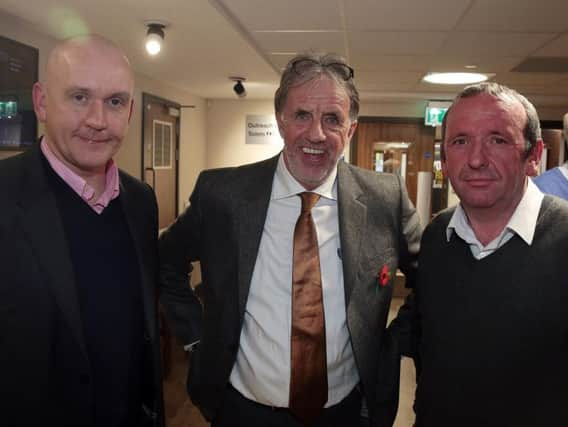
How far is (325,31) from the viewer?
11.0ft

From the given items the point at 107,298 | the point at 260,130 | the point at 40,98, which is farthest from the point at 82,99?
the point at 260,130

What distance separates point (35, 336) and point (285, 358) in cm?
70

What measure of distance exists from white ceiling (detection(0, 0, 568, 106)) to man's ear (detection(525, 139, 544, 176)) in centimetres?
156

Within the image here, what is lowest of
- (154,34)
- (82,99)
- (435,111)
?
(82,99)

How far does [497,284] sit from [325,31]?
2454mm

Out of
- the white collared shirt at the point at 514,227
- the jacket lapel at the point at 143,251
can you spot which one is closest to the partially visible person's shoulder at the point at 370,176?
the white collared shirt at the point at 514,227

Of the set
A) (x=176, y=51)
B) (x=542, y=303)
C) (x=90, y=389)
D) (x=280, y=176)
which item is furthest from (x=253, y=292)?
(x=176, y=51)

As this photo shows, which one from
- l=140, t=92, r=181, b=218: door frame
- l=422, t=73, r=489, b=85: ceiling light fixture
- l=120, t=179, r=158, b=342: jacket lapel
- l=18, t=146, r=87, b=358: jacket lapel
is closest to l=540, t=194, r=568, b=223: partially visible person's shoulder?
l=120, t=179, r=158, b=342: jacket lapel

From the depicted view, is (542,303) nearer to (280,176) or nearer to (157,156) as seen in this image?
(280,176)

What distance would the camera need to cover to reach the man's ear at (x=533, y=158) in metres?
1.39

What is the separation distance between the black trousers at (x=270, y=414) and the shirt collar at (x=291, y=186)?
640mm

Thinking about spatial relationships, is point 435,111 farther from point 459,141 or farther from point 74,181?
point 74,181

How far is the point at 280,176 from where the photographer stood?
1752mm

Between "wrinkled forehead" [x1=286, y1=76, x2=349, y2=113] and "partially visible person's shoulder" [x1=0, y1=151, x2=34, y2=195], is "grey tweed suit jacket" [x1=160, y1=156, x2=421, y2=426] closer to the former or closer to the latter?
"wrinkled forehead" [x1=286, y1=76, x2=349, y2=113]
